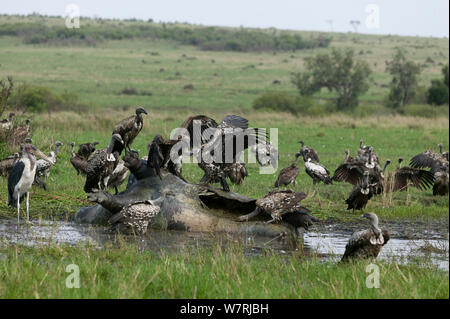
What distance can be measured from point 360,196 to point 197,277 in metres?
6.28

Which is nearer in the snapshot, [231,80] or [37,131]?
[37,131]

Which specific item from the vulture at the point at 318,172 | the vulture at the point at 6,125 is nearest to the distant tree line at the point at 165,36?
the vulture at the point at 6,125

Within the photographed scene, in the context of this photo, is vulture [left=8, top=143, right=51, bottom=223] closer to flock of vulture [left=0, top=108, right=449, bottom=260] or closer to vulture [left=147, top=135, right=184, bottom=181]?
flock of vulture [left=0, top=108, right=449, bottom=260]

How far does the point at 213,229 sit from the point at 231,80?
4849 centimetres

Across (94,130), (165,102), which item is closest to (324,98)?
(165,102)

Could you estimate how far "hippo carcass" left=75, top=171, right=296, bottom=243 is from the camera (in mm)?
9938

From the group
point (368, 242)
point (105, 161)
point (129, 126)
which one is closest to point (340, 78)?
point (129, 126)

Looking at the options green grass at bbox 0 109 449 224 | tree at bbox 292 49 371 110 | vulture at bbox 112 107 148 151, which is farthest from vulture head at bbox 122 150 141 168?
tree at bbox 292 49 371 110

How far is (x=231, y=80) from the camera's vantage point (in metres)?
57.9
